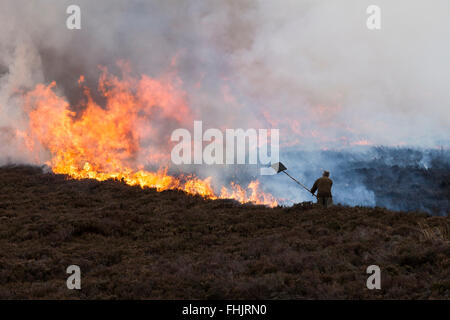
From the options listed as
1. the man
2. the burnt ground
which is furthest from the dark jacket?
the burnt ground

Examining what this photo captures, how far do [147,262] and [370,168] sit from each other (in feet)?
201

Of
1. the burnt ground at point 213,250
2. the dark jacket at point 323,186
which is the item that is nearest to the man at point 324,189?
the dark jacket at point 323,186

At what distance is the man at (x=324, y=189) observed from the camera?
752 inches

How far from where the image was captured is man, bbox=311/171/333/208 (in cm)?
1911

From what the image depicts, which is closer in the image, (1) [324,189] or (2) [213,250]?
(2) [213,250]

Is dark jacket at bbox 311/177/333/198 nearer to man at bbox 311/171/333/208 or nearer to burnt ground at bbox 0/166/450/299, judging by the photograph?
man at bbox 311/171/333/208

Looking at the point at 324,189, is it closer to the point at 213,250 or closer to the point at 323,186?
the point at 323,186

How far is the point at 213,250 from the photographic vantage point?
544 inches

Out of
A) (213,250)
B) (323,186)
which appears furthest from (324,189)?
(213,250)

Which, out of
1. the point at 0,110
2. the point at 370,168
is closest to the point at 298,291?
the point at 0,110

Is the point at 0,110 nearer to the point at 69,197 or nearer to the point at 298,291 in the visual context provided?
the point at 69,197

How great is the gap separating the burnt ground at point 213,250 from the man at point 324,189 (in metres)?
0.95

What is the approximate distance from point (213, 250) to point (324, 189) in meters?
7.91

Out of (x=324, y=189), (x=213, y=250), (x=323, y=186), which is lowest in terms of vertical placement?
(x=213, y=250)
